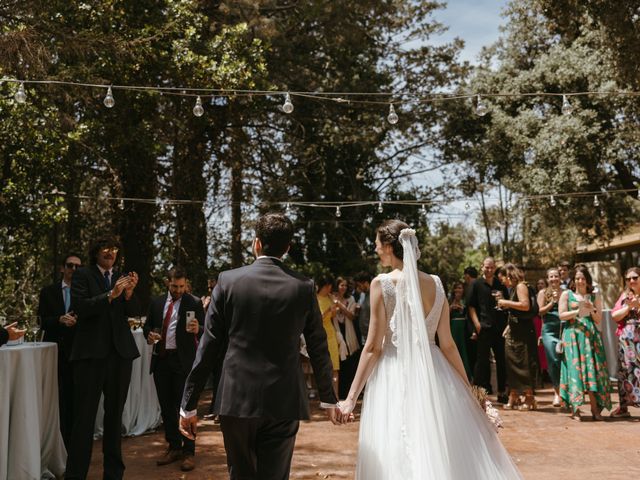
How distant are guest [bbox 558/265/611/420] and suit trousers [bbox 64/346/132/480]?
549 centimetres

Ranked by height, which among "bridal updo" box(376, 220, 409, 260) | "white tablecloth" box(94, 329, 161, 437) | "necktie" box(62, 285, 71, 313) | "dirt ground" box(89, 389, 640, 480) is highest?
"bridal updo" box(376, 220, 409, 260)

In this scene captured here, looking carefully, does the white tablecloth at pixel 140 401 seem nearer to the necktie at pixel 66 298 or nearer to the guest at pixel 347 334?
the necktie at pixel 66 298

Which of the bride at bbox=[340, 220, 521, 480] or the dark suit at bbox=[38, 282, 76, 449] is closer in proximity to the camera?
the bride at bbox=[340, 220, 521, 480]

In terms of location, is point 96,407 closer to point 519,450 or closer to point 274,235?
point 274,235

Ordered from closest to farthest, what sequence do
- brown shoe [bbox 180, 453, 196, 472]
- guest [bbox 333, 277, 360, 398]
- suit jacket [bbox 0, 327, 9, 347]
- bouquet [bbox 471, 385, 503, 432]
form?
bouquet [bbox 471, 385, 503, 432] < suit jacket [bbox 0, 327, 9, 347] < brown shoe [bbox 180, 453, 196, 472] < guest [bbox 333, 277, 360, 398]

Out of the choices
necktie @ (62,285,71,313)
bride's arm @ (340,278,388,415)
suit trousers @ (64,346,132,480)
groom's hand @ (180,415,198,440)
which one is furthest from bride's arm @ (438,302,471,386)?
necktie @ (62,285,71,313)

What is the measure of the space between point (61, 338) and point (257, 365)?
385cm

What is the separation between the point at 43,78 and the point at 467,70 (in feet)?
45.9

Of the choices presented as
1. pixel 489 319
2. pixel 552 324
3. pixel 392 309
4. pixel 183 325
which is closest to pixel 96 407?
pixel 183 325

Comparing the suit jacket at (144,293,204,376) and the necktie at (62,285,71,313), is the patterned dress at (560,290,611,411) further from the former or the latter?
the necktie at (62,285,71,313)

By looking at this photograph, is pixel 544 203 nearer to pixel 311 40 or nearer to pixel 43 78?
pixel 311 40

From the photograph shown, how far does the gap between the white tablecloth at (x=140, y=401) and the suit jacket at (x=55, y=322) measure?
1287mm

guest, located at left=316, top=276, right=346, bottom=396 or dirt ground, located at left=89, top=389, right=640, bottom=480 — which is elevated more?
guest, located at left=316, top=276, right=346, bottom=396

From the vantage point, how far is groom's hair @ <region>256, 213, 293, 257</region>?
3395 mm
